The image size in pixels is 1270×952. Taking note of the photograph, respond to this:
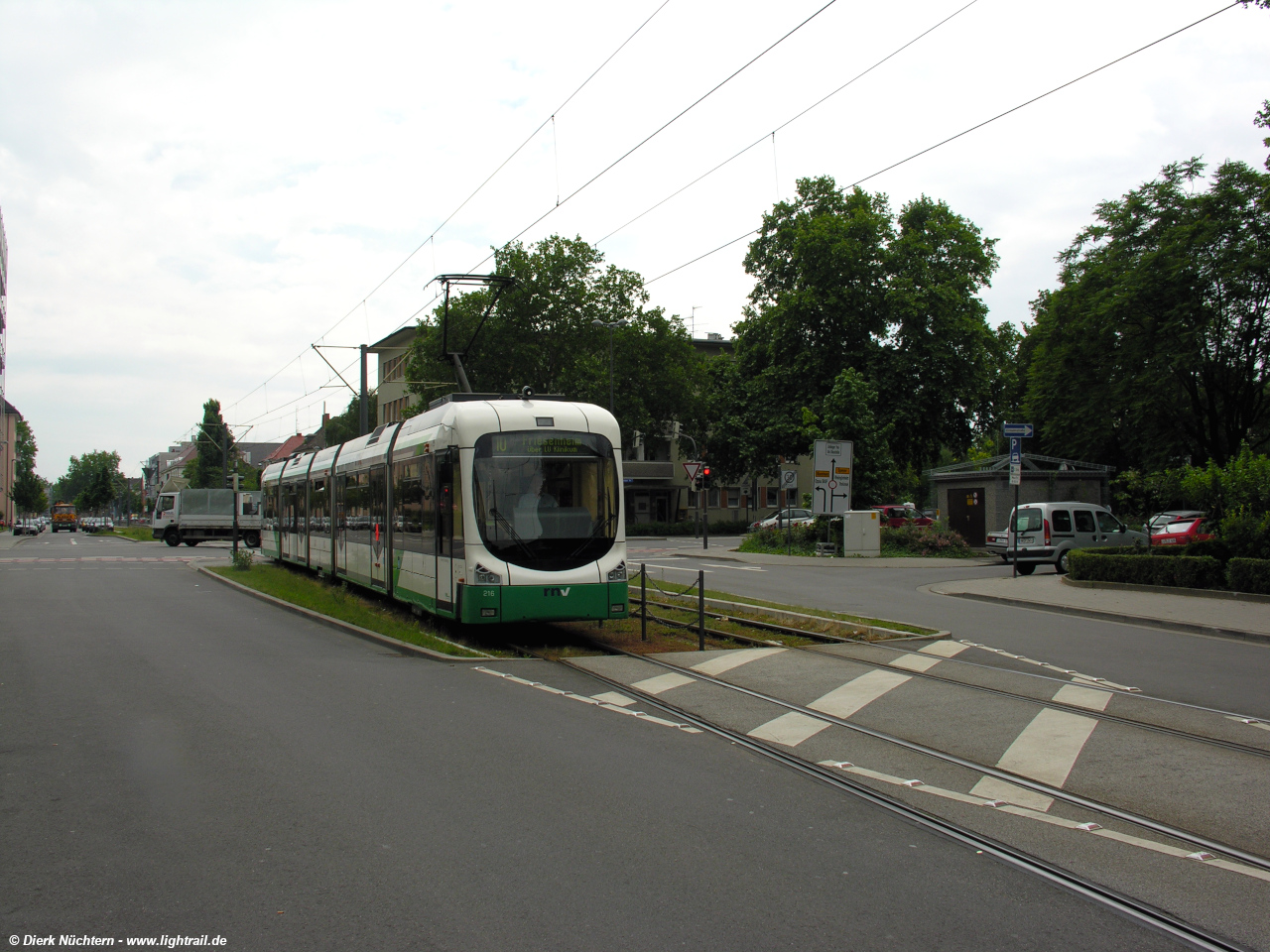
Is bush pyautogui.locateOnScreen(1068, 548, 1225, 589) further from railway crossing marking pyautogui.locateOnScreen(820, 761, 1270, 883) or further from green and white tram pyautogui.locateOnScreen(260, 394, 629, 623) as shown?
railway crossing marking pyautogui.locateOnScreen(820, 761, 1270, 883)

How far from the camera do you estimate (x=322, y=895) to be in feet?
13.6

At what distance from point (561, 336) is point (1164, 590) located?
36.1 m

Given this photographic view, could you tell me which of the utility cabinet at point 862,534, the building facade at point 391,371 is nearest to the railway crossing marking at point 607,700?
the utility cabinet at point 862,534

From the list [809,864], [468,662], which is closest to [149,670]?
[468,662]

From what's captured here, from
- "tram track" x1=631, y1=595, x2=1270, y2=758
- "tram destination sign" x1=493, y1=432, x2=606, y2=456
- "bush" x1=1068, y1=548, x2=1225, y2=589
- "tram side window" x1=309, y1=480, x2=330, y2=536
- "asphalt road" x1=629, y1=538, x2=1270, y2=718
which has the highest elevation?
"tram destination sign" x1=493, y1=432, x2=606, y2=456

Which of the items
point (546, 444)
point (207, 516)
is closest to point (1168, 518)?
point (546, 444)

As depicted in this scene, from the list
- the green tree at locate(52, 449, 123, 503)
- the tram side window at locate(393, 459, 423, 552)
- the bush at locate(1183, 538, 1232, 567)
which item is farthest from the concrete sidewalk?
the green tree at locate(52, 449, 123, 503)

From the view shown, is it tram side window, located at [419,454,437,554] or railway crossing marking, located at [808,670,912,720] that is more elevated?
tram side window, located at [419,454,437,554]

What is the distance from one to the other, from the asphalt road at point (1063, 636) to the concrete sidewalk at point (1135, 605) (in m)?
0.31

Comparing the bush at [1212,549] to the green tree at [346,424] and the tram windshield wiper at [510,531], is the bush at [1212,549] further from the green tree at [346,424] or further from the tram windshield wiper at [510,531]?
the green tree at [346,424]

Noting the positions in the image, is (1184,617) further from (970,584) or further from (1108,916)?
(1108,916)

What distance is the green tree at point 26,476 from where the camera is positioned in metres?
118

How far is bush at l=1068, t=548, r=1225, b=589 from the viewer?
17844 millimetres

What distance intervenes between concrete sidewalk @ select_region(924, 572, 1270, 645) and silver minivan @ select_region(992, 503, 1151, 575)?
3.94 meters
